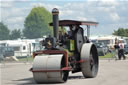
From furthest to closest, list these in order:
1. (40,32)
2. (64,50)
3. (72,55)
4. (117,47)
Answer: (40,32), (117,47), (72,55), (64,50)

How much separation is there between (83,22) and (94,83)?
3591mm

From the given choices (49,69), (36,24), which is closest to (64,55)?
(49,69)

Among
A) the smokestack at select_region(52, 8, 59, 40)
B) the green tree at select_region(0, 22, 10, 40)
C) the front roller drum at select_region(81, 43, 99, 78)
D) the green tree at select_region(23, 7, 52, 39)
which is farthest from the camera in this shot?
the green tree at select_region(0, 22, 10, 40)

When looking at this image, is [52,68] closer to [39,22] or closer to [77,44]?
[77,44]

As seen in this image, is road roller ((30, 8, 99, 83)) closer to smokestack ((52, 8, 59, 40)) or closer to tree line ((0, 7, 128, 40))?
smokestack ((52, 8, 59, 40))

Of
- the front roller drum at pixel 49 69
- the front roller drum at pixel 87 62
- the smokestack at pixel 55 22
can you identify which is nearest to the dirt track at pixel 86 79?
the front roller drum at pixel 87 62

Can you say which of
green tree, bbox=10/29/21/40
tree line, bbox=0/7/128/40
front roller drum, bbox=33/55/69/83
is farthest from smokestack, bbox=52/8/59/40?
green tree, bbox=10/29/21/40

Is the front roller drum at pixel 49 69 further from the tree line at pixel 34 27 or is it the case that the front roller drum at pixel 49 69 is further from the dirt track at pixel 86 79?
the tree line at pixel 34 27

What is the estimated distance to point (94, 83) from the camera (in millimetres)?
15141

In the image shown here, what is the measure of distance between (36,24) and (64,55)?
472ft

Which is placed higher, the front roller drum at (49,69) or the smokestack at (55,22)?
the smokestack at (55,22)

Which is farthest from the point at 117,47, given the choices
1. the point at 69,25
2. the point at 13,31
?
the point at 13,31

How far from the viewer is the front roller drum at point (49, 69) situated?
15.3 metres

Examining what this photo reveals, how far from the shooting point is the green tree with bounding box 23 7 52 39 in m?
158
